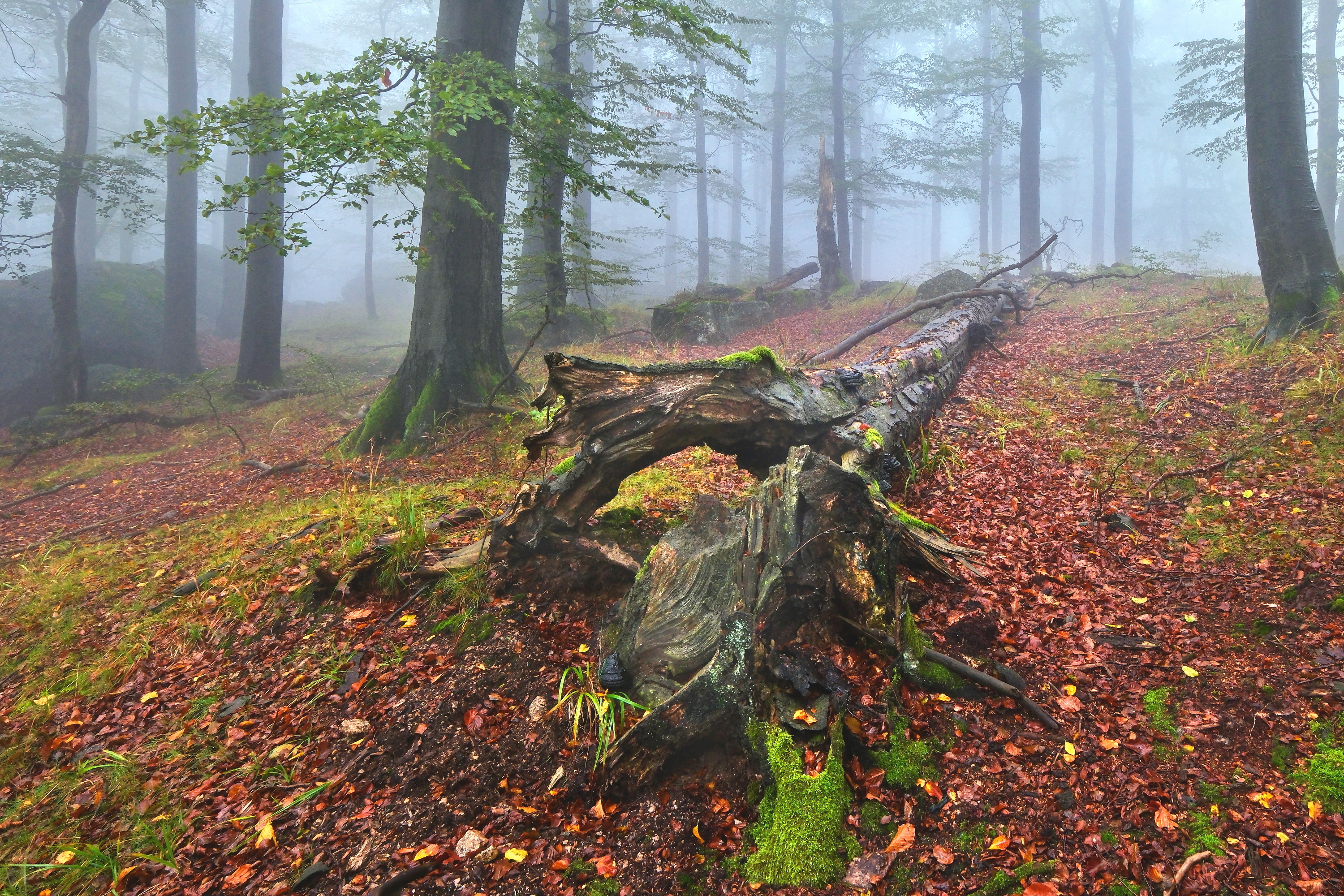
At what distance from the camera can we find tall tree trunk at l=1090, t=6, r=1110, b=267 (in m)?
33.0

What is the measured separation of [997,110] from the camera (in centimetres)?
2219

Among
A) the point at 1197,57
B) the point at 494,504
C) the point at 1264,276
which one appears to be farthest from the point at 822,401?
the point at 1197,57

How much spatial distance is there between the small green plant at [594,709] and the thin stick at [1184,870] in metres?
1.97

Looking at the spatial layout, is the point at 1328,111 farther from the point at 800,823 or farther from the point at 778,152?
the point at 800,823

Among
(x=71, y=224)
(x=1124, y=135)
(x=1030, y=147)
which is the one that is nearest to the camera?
(x=71, y=224)

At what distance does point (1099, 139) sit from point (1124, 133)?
8.13 metres

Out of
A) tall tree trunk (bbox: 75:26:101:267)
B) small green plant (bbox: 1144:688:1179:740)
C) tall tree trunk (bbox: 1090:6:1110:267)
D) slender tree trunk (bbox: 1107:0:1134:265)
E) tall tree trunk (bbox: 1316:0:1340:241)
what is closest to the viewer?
small green plant (bbox: 1144:688:1179:740)

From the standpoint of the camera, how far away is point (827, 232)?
60.7ft

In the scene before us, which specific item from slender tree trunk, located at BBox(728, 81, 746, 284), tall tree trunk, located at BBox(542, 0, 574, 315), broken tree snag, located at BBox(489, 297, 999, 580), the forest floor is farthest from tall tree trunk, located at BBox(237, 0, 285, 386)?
slender tree trunk, located at BBox(728, 81, 746, 284)

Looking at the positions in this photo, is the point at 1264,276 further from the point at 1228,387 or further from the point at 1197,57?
the point at 1197,57

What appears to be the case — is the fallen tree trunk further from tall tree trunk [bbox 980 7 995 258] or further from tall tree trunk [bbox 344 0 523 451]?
tall tree trunk [bbox 980 7 995 258]

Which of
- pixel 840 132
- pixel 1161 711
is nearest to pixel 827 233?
pixel 840 132

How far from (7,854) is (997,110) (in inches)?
1106

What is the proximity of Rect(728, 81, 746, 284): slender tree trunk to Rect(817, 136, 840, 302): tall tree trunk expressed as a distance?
374 inches
